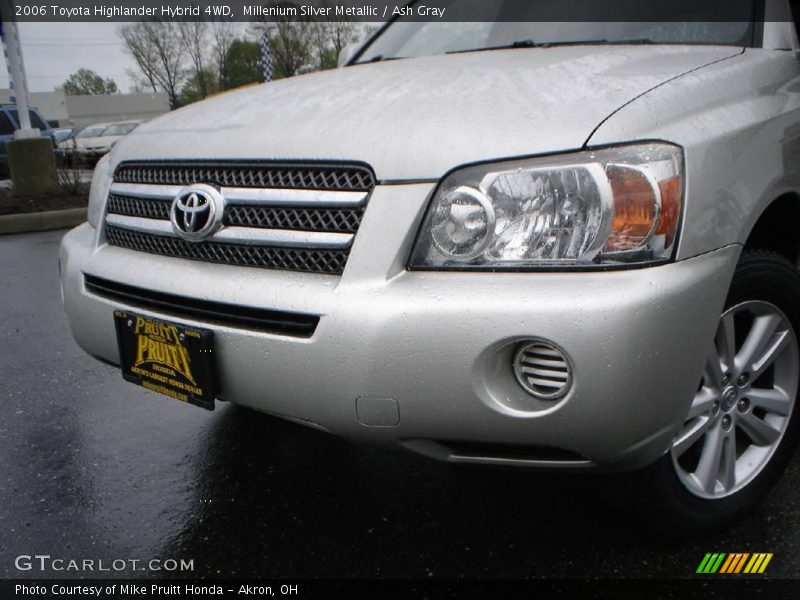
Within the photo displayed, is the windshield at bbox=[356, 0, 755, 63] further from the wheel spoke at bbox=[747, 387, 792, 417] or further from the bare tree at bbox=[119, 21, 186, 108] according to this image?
the bare tree at bbox=[119, 21, 186, 108]

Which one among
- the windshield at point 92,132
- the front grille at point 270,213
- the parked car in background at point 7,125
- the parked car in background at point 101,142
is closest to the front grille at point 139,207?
the front grille at point 270,213

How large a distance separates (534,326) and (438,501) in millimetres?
962

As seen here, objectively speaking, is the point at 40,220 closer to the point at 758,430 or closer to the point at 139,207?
the point at 139,207

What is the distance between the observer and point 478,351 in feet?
5.02

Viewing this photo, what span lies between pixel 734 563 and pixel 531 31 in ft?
5.98

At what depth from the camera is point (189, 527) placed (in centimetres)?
220

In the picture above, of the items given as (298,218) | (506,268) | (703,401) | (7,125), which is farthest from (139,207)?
(7,125)

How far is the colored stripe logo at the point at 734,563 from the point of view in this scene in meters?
1.89

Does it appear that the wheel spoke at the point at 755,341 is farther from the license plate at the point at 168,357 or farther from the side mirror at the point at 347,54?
the side mirror at the point at 347,54

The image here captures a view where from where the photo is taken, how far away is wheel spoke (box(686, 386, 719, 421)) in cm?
185

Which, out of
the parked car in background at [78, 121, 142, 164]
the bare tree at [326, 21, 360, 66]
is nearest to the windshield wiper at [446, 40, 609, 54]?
the parked car in background at [78, 121, 142, 164]

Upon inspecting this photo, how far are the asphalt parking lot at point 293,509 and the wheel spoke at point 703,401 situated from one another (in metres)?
0.28

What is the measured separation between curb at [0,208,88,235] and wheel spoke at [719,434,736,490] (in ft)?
26.7

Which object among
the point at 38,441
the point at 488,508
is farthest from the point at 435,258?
the point at 38,441
